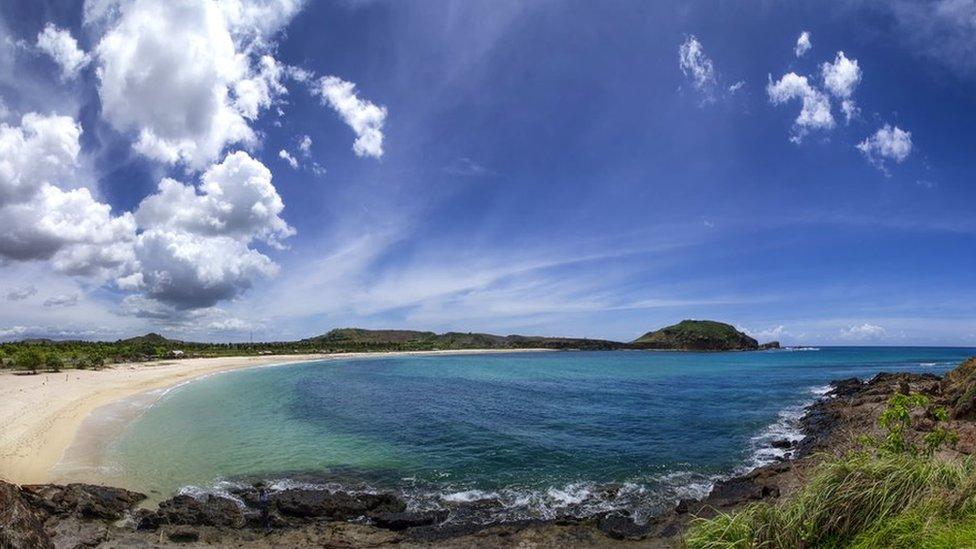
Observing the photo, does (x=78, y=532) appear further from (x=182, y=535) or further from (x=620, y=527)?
(x=620, y=527)

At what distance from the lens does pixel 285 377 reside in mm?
64500

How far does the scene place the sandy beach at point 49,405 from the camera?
64.9 feet

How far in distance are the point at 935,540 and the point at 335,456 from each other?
71.0 feet

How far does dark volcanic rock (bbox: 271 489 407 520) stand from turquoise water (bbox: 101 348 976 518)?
125 centimetres

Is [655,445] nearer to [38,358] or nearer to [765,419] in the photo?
[765,419]

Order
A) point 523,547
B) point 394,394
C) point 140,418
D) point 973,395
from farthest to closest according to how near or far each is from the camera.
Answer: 1. point 394,394
2. point 140,418
3. point 973,395
4. point 523,547

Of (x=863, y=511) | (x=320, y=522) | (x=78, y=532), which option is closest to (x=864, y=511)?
(x=863, y=511)

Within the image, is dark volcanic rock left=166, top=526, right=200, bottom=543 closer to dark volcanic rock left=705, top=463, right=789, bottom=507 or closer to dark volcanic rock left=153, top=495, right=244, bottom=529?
dark volcanic rock left=153, top=495, right=244, bottom=529

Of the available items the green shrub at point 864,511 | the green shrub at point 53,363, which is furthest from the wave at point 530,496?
the green shrub at point 53,363

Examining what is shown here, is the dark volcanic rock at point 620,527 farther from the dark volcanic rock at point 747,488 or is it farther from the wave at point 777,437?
the wave at point 777,437

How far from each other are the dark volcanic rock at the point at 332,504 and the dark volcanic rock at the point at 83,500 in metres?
4.44

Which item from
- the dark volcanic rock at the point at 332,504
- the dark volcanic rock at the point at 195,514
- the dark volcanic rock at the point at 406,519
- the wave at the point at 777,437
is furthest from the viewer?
the wave at the point at 777,437

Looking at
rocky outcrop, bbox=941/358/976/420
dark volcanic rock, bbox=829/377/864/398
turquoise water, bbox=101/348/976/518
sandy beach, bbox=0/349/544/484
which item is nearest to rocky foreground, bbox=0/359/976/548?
turquoise water, bbox=101/348/976/518

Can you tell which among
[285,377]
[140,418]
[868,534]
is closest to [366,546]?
[868,534]
